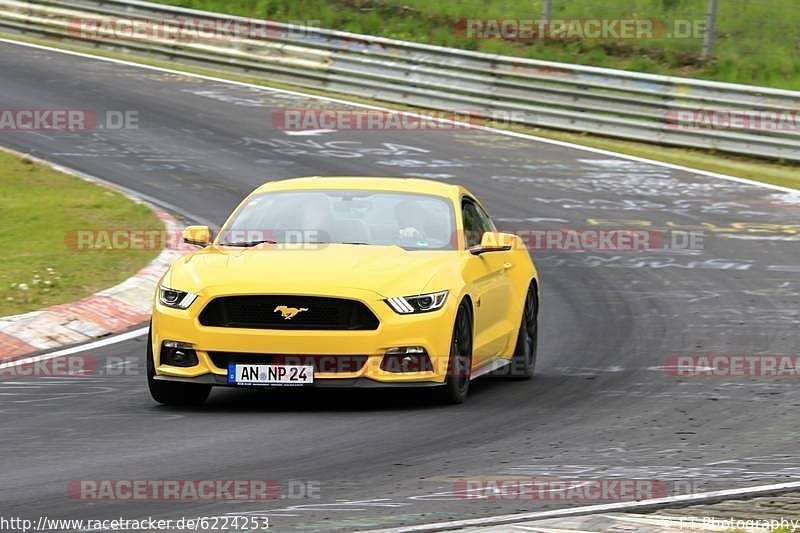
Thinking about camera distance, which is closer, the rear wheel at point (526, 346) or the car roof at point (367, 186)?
the car roof at point (367, 186)

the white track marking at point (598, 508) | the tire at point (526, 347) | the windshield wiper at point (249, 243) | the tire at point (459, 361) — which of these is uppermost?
the windshield wiper at point (249, 243)

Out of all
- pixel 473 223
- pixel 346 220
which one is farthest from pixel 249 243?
pixel 473 223

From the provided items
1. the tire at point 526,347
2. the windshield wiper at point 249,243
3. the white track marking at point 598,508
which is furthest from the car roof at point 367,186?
the white track marking at point 598,508

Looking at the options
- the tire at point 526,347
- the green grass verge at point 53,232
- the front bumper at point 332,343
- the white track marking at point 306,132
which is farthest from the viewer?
the white track marking at point 306,132

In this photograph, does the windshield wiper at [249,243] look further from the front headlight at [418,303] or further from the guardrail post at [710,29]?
the guardrail post at [710,29]

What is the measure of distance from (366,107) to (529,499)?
65.6ft

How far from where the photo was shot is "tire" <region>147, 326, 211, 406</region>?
417 inches

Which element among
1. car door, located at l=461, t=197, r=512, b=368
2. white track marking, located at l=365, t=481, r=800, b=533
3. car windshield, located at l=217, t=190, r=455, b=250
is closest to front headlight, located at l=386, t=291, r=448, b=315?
car door, located at l=461, t=197, r=512, b=368

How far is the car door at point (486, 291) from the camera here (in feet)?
37.1

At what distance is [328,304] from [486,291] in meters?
1.61

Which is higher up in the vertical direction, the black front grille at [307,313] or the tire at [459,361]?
the black front grille at [307,313]

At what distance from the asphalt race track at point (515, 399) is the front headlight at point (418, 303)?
65 cm

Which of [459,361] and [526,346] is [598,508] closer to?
[459,361]

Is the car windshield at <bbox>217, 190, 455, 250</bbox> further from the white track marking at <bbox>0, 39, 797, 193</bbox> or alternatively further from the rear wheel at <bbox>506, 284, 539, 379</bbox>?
the white track marking at <bbox>0, 39, 797, 193</bbox>
